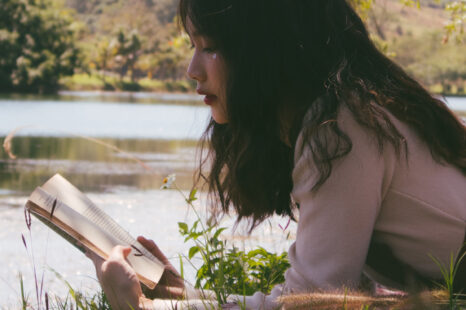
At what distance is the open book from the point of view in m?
1.14

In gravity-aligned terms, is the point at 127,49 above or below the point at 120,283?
below

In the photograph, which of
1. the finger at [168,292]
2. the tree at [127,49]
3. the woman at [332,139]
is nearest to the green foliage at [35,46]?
the tree at [127,49]

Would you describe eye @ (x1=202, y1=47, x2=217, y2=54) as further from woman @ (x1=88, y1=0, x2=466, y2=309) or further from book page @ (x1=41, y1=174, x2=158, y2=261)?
book page @ (x1=41, y1=174, x2=158, y2=261)

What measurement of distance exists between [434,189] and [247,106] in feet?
1.11

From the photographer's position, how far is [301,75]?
3.55 ft

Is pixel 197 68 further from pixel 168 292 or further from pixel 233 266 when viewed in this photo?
pixel 233 266

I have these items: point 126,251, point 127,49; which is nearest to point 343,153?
point 126,251

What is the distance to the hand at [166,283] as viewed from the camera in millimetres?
1220

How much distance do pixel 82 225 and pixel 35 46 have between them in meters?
34.3

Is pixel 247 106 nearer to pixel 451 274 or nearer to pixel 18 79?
pixel 451 274

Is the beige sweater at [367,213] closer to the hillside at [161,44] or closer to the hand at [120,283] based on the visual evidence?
the hand at [120,283]

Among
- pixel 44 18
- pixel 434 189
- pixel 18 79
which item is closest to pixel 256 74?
pixel 434 189

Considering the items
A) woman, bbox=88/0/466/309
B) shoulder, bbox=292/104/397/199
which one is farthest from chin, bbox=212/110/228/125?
shoulder, bbox=292/104/397/199

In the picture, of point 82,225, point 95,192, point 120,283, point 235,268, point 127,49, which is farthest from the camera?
point 127,49
